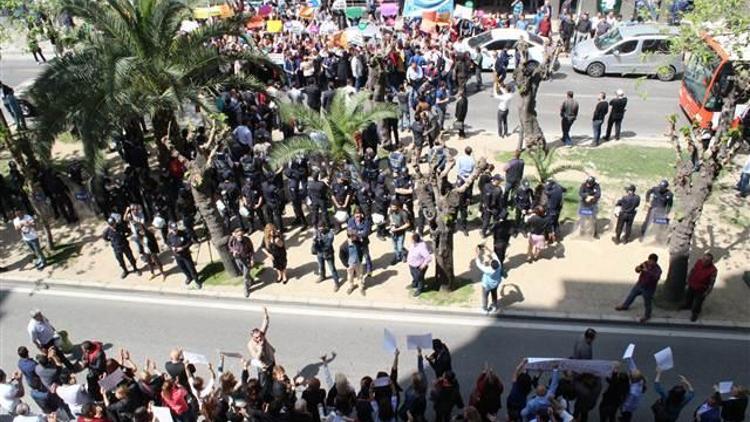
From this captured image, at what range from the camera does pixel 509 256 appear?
13.5m

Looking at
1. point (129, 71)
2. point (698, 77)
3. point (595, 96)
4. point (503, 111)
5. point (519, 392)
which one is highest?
point (129, 71)

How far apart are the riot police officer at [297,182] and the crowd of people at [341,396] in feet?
17.8

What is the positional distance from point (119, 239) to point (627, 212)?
10.5m

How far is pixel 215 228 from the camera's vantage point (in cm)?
1287

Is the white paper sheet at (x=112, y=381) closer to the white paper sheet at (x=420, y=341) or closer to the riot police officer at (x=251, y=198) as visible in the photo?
the white paper sheet at (x=420, y=341)

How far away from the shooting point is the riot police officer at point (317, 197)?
13.8 metres

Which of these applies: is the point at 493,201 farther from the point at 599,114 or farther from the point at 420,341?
the point at 599,114

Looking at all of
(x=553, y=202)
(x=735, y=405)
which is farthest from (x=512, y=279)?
(x=735, y=405)

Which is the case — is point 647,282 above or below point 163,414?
above

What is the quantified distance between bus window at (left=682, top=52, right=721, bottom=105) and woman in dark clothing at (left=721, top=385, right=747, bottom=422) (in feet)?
38.8

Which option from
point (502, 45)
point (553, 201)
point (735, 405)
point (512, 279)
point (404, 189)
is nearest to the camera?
point (735, 405)

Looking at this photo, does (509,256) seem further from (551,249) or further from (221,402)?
(221,402)

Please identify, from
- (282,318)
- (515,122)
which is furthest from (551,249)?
(515,122)

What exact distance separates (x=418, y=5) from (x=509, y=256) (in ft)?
60.3
